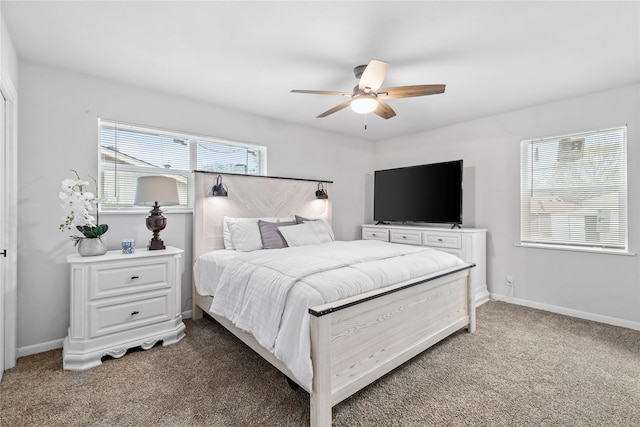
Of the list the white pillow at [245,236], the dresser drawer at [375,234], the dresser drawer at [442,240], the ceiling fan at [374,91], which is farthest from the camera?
the dresser drawer at [375,234]

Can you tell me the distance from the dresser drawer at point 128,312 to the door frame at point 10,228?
1.84 feet

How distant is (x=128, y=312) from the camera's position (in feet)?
8.05

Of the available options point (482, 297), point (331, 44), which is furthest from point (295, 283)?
point (482, 297)

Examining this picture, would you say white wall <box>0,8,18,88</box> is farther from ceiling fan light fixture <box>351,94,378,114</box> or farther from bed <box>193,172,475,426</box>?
ceiling fan light fixture <box>351,94,378,114</box>

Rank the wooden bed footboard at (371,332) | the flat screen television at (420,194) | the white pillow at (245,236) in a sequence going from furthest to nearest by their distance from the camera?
the flat screen television at (420,194) → the white pillow at (245,236) → the wooden bed footboard at (371,332)

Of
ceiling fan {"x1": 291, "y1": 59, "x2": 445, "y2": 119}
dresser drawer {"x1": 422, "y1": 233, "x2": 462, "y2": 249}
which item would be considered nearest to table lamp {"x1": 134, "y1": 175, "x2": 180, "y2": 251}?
ceiling fan {"x1": 291, "y1": 59, "x2": 445, "y2": 119}

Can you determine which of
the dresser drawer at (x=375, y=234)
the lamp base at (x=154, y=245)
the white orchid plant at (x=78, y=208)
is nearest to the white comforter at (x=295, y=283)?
the lamp base at (x=154, y=245)

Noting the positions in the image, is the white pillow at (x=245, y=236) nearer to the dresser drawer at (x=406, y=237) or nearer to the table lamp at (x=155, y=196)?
the table lamp at (x=155, y=196)

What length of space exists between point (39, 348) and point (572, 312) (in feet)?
17.1

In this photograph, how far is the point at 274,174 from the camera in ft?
13.4

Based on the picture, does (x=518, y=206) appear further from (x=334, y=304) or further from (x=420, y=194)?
(x=334, y=304)

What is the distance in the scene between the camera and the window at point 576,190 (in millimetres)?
Result: 3121

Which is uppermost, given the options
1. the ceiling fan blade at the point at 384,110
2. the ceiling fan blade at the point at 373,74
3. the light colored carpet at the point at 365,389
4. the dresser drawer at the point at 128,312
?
the ceiling fan blade at the point at 373,74

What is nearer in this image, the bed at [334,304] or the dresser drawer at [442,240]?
the bed at [334,304]
